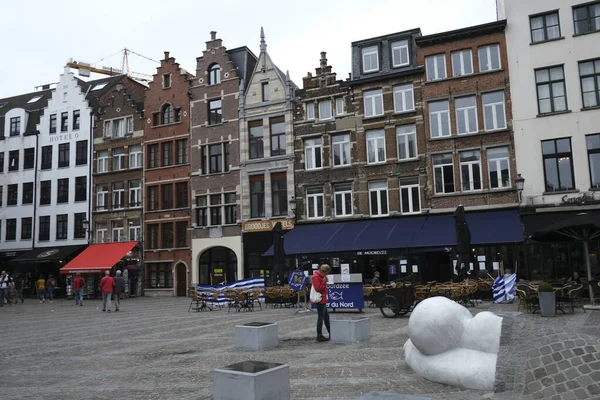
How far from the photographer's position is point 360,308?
54.0 ft

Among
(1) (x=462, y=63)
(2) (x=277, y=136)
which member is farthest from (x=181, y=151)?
(1) (x=462, y=63)

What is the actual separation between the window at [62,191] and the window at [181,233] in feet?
32.9

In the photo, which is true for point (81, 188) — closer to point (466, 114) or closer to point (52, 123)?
point (52, 123)

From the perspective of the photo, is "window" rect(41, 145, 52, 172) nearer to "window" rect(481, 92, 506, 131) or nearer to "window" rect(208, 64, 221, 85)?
"window" rect(208, 64, 221, 85)

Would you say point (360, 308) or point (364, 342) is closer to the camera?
point (364, 342)

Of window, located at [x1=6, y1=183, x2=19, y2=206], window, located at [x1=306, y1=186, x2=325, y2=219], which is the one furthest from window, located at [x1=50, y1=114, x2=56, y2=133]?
window, located at [x1=306, y1=186, x2=325, y2=219]

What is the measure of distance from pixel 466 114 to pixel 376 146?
500cm

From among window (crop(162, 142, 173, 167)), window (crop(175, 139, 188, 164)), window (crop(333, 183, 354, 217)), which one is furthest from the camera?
window (crop(162, 142, 173, 167))

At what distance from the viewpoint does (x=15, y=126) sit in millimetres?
41156

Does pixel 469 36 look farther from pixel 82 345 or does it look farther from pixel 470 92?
pixel 82 345

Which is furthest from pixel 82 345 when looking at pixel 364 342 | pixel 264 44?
pixel 264 44

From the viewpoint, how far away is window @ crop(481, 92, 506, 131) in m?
25.4

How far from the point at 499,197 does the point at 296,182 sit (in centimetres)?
1125

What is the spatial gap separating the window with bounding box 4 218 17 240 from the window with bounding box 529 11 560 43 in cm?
3754
